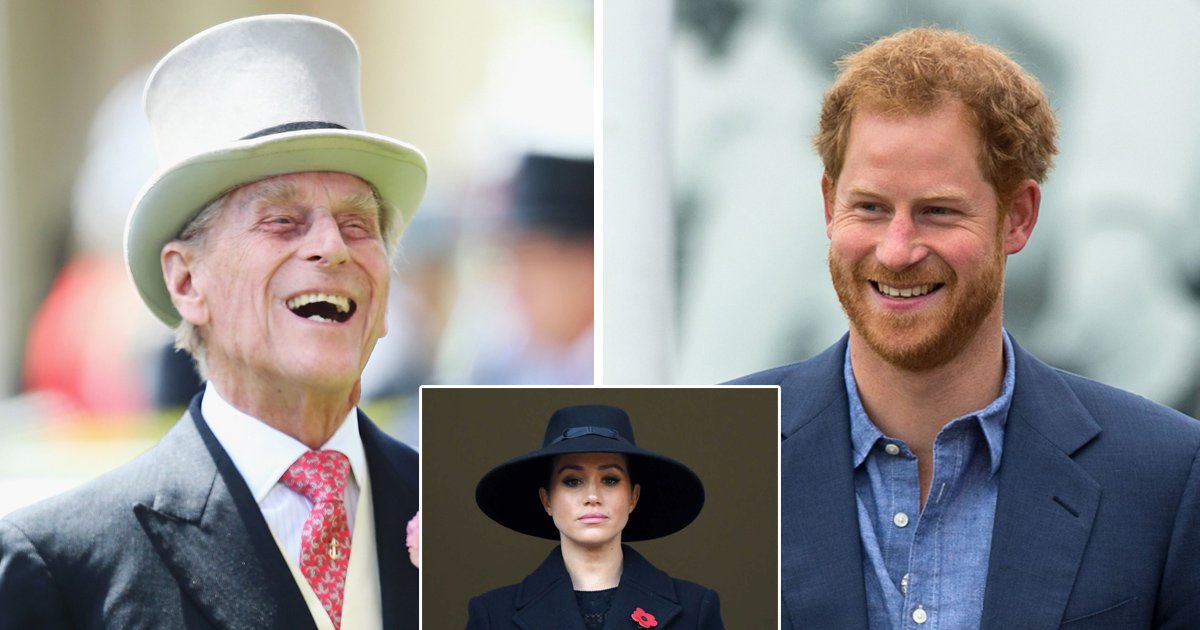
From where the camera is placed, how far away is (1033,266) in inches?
114

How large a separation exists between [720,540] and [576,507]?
0.28 meters

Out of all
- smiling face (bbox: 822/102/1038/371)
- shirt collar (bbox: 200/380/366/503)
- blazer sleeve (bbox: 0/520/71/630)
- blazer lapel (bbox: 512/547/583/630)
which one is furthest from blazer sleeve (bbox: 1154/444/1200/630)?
blazer sleeve (bbox: 0/520/71/630)

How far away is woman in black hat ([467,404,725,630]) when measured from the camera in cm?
222

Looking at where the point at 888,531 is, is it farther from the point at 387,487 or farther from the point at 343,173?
the point at 343,173

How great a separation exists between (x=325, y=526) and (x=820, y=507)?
3.04 ft

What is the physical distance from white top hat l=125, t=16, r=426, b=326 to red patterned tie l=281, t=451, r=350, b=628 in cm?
42

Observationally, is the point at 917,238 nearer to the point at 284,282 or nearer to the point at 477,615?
the point at 477,615

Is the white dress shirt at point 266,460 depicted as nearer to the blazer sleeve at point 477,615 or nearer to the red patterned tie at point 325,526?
the red patterned tie at point 325,526

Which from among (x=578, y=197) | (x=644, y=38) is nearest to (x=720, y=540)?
(x=578, y=197)

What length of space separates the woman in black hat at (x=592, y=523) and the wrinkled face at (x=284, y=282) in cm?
43

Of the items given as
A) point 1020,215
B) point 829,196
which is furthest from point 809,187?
point 1020,215

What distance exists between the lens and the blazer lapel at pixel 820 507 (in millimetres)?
2303

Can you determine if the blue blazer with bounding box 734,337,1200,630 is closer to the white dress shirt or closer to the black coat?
the black coat

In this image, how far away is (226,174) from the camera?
94.8 inches
